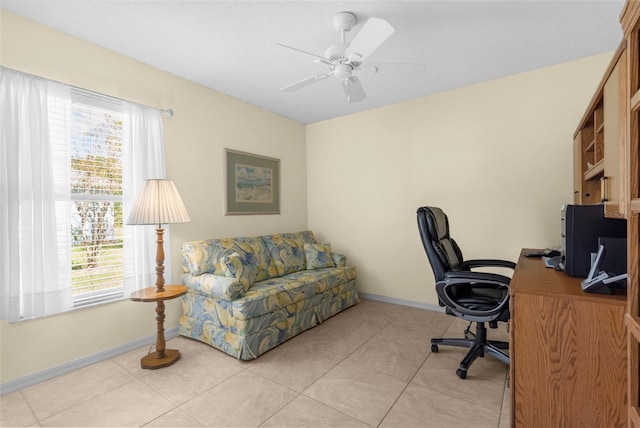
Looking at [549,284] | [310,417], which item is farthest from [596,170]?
[310,417]

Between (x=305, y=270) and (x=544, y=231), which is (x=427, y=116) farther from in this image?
(x=305, y=270)

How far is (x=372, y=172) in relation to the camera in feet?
12.9

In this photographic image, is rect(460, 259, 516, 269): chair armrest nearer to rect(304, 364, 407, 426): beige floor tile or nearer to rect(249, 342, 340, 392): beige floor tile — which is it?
rect(304, 364, 407, 426): beige floor tile

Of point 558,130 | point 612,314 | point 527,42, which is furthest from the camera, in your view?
point 558,130

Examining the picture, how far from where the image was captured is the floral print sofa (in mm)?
2455

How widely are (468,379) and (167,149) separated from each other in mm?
3165

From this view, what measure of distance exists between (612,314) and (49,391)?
3.18m

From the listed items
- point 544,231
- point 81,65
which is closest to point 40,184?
point 81,65

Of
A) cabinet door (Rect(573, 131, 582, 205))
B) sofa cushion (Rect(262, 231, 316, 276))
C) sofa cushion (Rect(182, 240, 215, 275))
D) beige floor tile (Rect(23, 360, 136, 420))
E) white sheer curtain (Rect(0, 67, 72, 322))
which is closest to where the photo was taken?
beige floor tile (Rect(23, 360, 136, 420))

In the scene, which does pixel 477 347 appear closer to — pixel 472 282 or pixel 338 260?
pixel 472 282

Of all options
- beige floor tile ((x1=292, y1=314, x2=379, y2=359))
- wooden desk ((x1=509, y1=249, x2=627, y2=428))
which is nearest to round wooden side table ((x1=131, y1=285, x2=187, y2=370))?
beige floor tile ((x1=292, y1=314, x2=379, y2=359))

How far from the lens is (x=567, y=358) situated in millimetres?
1285

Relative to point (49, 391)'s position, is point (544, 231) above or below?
above

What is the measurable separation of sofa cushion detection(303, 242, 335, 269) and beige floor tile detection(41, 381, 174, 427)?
204 centimetres
